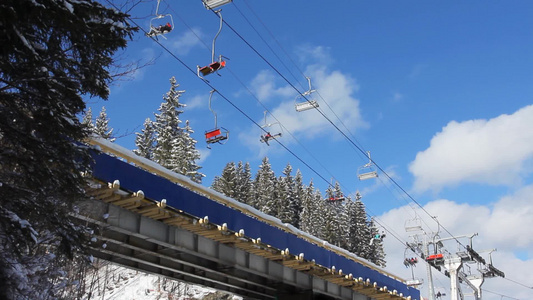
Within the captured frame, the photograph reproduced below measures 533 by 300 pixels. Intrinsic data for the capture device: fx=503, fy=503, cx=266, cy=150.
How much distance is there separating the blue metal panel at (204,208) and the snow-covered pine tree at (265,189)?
1836 inches

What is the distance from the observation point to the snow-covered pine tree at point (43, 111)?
8.93 metres

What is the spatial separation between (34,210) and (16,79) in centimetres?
248

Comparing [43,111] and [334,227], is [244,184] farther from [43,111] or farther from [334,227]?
[43,111]

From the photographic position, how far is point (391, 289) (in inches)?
1233

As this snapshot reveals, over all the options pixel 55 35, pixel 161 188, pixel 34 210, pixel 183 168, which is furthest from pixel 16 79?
pixel 183 168

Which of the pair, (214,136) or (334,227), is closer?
(214,136)

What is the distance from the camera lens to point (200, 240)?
20.0 metres

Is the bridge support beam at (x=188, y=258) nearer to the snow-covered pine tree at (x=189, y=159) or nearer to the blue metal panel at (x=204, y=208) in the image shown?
the blue metal panel at (x=204, y=208)

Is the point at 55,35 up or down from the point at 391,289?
up

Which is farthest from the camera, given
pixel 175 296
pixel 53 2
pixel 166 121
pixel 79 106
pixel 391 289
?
pixel 166 121

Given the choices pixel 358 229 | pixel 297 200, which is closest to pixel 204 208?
pixel 297 200

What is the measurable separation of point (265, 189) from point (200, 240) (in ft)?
195

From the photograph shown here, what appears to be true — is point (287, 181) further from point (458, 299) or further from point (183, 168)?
point (458, 299)

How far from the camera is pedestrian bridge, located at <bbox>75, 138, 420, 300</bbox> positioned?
15.4 metres
